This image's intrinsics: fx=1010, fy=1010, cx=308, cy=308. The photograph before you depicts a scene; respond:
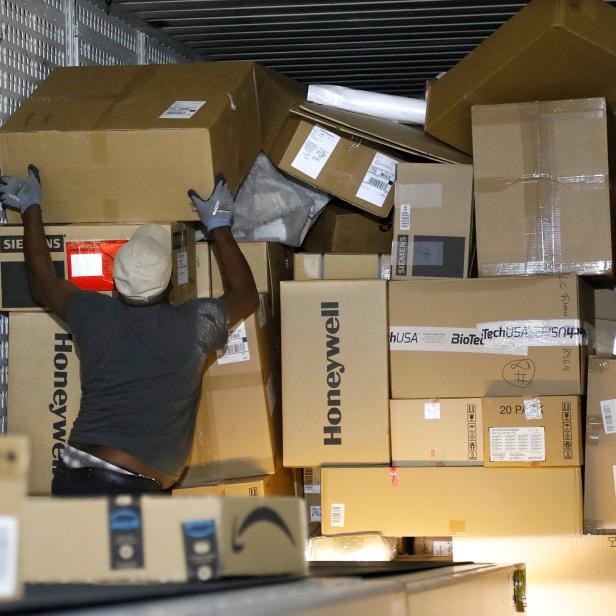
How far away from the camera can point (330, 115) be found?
3.70 m

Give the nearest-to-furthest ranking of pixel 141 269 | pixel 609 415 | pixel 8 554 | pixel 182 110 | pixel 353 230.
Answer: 1. pixel 8 554
2. pixel 141 269
3. pixel 182 110
4. pixel 609 415
5. pixel 353 230

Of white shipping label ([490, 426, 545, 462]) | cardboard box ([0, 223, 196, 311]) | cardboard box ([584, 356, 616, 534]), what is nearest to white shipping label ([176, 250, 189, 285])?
cardboard box ([0, 223, 196, 311])

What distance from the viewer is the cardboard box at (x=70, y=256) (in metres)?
3.20

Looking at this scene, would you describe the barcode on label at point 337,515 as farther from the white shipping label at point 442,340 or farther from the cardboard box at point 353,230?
the cardboard box at point 353,230

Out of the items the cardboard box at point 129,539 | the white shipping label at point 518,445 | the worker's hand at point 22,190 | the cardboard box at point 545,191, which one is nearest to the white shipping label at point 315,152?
the cardboard box at point 545,191

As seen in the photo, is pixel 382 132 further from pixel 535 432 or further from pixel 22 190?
pixel 22 190

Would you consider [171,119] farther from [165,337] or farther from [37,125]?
[165,337]

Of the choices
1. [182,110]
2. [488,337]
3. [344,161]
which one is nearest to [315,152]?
[344,161]

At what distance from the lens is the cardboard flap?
3.64m

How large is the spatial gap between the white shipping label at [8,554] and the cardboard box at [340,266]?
2816 mm

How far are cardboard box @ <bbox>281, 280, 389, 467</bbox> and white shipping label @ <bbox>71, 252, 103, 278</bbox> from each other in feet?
2.34

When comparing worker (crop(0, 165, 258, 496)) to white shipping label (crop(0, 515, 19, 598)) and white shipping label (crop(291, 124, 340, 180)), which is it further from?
white shipping label (crop(0, 515, 19, 598))

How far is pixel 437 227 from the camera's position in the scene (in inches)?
141

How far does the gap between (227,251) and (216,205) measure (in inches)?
6.1
